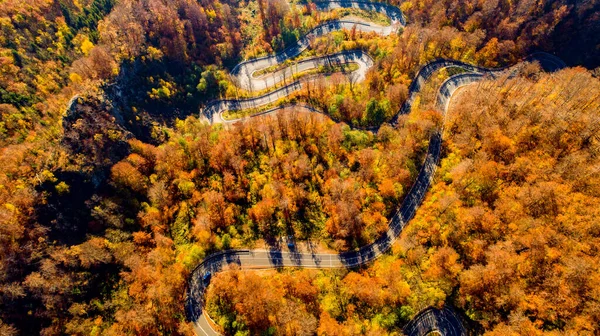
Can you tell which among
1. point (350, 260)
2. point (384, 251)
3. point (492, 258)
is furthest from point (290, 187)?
point (492, 258)

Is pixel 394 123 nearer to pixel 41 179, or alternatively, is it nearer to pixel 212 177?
pixel 212 177

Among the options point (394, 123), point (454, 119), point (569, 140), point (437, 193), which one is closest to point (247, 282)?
point (437, 193)

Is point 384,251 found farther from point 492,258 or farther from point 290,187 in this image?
point 290,187

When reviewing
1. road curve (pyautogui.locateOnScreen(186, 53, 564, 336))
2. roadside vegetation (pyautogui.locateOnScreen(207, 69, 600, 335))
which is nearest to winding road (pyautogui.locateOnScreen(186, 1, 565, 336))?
road curve (pyautogui.locateOnScreen(186, 53, 564, 336))

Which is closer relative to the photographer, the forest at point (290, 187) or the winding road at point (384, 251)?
the winding road at point (384, 251)

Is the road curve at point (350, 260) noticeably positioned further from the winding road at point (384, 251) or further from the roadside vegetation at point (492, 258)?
the roadside vegetation at point (492, 258)

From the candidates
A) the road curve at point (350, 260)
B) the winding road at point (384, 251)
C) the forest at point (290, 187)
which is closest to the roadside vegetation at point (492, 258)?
the forest at point (290, 187)

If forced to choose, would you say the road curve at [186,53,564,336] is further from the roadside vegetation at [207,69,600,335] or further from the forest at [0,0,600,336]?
the roadside vegetation at [207,69,600,335]

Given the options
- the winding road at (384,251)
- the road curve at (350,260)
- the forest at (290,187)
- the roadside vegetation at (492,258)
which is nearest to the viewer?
the roadside vegetation at (492,258)
